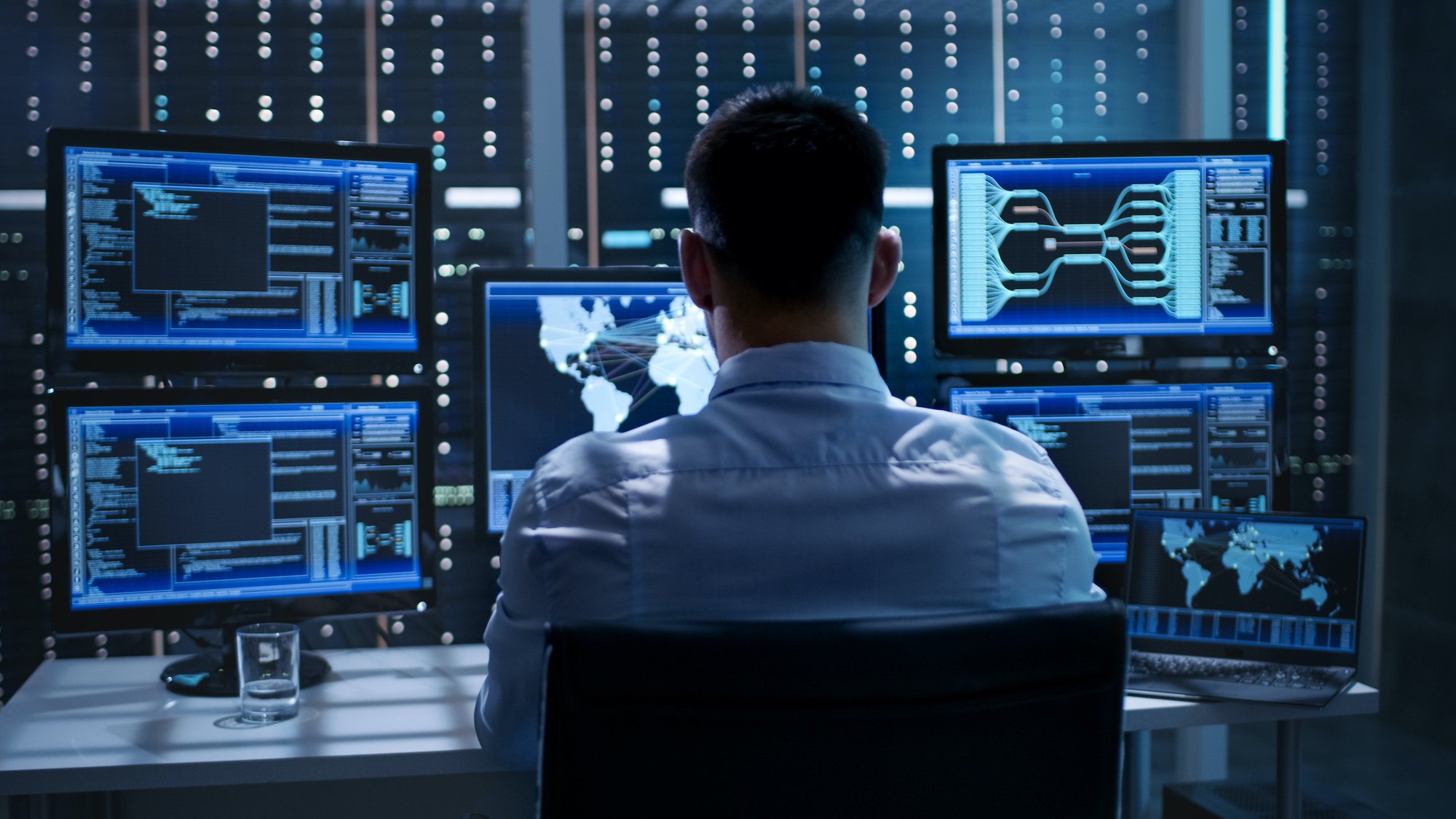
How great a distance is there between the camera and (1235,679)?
1610 mm

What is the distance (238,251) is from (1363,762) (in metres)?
2.97

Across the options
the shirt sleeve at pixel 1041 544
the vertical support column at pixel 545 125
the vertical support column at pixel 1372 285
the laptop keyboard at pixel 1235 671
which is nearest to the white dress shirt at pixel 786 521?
the shirt sleeve at pixel 1041 544

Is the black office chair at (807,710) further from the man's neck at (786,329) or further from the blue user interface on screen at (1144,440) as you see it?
the blue user interface on screen at (1144,440)

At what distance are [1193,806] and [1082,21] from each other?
1.81m

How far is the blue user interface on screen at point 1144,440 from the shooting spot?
1.88m

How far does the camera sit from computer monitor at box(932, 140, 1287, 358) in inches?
74.7

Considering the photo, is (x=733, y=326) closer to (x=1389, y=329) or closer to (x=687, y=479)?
(x=687, y=479)

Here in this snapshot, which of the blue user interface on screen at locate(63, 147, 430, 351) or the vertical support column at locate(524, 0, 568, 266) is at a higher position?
the vertical support column at locate(524, 0, 568, 266)

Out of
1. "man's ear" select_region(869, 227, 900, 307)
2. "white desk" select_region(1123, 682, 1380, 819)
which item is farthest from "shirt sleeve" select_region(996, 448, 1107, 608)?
"white desk" select_region(1123, 682, 1380, 819)

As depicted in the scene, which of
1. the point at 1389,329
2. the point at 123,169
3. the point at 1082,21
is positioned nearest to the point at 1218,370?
the point at 1082,21

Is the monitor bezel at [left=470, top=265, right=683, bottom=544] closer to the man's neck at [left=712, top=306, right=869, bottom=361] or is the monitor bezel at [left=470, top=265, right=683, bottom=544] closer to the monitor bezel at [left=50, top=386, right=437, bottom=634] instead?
the monitor bezel at [left=50, top=386, right=437, bottom=634]

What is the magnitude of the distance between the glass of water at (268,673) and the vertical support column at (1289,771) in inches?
58.0

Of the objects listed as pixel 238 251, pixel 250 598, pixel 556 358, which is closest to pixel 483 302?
pixel 556 358

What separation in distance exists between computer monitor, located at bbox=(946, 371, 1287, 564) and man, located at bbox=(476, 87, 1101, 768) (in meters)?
0.89
